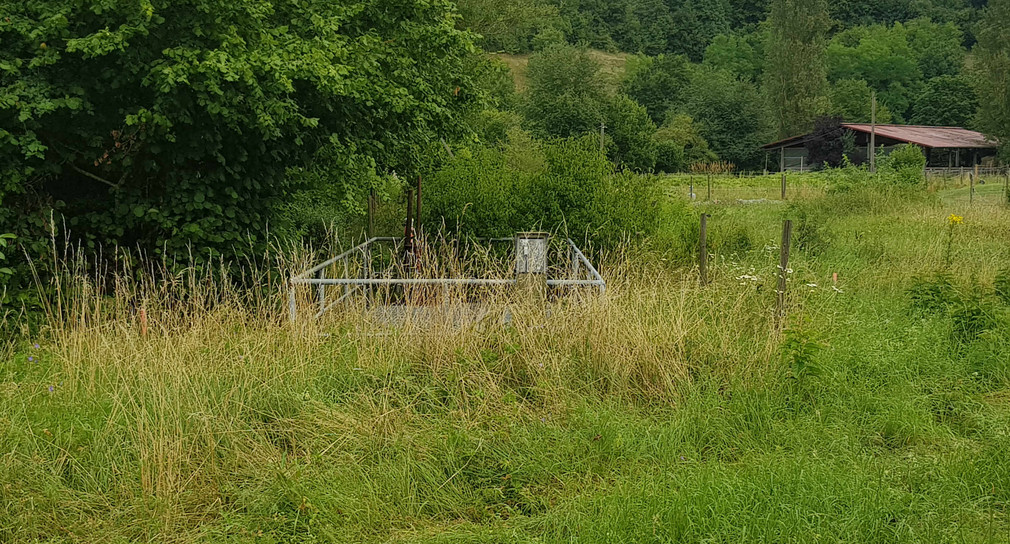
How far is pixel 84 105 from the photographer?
25.9ft

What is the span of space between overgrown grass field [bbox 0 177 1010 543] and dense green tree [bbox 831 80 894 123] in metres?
86.6

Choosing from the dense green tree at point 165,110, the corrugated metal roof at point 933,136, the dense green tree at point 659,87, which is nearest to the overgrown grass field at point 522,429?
the dense green tree at point 165,110

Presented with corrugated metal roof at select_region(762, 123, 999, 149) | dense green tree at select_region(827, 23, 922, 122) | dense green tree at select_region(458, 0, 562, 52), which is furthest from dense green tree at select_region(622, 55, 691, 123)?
dense green tree at select_region(458, 0, 562, 52)

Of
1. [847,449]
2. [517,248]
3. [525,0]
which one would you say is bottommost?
[847,449]

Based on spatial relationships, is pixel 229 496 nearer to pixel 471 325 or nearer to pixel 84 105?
pixel 471 325

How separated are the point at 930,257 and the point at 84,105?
10.8 metres

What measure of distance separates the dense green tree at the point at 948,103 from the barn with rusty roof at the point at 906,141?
33.8 feet

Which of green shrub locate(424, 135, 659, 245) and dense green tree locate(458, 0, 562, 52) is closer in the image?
green shrub locate(424, 135, 659, 245)

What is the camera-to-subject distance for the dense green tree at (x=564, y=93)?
2512 inches

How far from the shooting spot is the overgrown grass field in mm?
4121

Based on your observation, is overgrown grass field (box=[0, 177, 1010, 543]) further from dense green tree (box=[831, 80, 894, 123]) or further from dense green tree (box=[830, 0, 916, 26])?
dense green tree (box=[830, 0, 916, 26])

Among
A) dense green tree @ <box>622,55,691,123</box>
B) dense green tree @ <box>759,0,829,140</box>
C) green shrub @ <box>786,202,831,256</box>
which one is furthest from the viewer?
dense green tree @ <box>622,55,691,123</box>

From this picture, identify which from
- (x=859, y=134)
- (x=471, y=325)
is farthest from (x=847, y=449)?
(x=859, y=134)

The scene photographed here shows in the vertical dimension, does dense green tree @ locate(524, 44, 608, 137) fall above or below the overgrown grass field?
above
